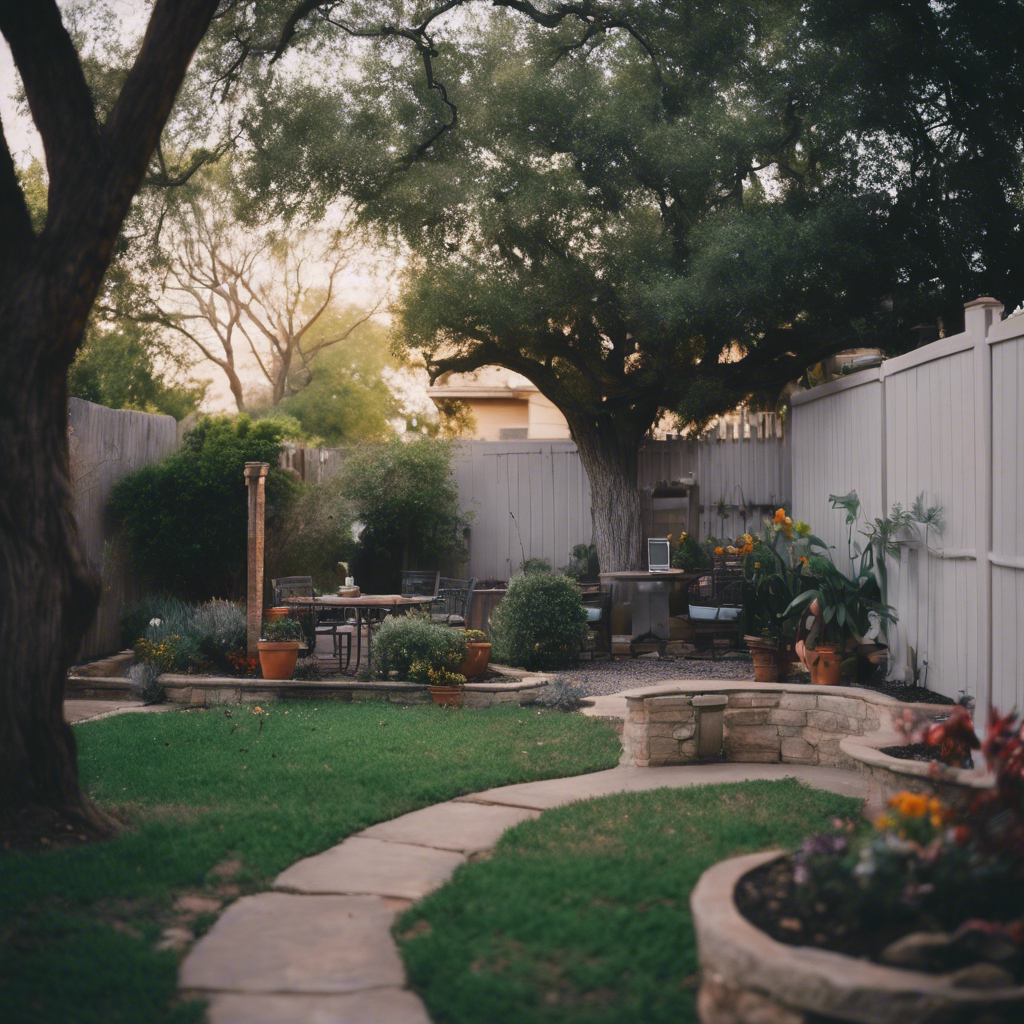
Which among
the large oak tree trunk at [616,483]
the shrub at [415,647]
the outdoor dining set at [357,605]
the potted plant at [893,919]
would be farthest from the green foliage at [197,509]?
the potted plant at [893,919]

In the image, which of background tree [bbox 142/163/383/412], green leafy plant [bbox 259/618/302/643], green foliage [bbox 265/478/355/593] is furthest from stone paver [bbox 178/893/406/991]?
background tree [bbox 142/163/383/412]

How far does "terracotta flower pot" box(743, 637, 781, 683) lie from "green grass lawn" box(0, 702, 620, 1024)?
61.1 inches

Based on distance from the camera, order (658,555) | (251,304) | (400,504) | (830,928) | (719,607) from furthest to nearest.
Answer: (251,304) < (400,504) < (658,555) < (719,607) < (830,928)

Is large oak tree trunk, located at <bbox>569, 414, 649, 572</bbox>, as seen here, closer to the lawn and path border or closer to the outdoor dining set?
the outdoor dining set

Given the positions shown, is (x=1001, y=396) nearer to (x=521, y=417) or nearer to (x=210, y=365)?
(x=521, y=417)

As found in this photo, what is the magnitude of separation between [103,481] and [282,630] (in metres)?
2.92

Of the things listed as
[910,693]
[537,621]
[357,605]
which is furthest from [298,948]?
[537,621]

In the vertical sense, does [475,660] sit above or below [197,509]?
below

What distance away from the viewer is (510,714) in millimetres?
7387

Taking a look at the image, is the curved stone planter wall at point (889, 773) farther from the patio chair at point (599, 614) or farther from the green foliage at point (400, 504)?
the green foliage at point (400, 504)

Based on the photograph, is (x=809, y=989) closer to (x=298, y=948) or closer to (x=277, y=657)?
(x=298, y=948)

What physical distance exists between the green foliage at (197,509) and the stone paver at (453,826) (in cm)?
607

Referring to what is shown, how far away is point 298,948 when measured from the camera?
3.15 meters

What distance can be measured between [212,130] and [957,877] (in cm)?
988
